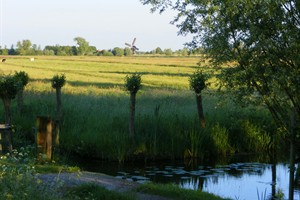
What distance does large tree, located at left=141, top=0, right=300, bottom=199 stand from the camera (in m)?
8.23

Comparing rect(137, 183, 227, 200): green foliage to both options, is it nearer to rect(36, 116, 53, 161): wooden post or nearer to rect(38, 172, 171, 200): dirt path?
rect(38, 172, 171, 200): dirt path

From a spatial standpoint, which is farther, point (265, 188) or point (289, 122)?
point (265, 188)

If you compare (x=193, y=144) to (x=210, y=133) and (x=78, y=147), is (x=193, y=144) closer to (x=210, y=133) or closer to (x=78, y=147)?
(x=210, y=133)

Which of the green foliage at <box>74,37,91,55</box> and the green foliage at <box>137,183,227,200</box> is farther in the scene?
the green foliage at <box>74,37,91,55</box>

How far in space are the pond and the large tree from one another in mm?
3493

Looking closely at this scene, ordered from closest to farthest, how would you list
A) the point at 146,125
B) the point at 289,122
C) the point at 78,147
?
the point at 289,122 → the point at 78,147 → the point at 146,125

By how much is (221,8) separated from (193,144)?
25.3ft

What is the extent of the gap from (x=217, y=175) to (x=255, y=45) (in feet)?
19.8

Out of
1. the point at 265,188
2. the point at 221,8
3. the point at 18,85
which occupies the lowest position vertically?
the point at 265,188

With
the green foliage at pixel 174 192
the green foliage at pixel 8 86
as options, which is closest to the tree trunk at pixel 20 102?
the green foliage at pixel 8 86

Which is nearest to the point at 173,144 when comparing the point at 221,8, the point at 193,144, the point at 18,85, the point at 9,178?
the point at 193,144

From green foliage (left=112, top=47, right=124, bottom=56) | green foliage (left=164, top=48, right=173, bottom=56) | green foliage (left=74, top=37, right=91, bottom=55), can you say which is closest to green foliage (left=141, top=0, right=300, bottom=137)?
green foliage (left=164, top=48, right=173, bottom=56)

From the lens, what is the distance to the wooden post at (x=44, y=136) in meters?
12.4

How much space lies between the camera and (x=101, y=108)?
20875mm
